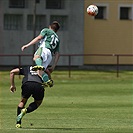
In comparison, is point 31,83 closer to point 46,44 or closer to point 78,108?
point 46,44

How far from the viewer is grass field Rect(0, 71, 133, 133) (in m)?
15.4

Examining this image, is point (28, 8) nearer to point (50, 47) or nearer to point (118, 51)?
point (118, 51)

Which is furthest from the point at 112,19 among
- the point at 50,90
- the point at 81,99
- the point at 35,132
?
the point at 35,132

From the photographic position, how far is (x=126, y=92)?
29047mm

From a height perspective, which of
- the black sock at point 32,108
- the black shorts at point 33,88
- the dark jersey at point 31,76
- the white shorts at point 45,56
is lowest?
the black sock at point 32,108

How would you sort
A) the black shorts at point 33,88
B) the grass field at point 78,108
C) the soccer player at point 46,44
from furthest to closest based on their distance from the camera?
1. the grass field at point 78,108
2. the soccer player at point 46,44
3. the black shorts at point 33,88

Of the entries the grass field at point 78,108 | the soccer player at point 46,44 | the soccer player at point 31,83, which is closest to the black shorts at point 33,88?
the soccer player at point 31,83

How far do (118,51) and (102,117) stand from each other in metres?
34.3

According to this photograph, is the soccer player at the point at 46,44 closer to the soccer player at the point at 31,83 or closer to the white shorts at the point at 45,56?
the white shorts at the point at 45,56

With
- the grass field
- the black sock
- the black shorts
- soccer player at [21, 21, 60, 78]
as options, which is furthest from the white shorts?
the grass field

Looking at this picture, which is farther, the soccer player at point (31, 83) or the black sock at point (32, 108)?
the black sock at point (32, 108)

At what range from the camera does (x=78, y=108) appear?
2109 centimetres

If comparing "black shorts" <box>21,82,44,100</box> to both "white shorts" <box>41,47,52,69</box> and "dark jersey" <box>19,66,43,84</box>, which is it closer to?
"dark jersey" <box>19,66,43,84</box>

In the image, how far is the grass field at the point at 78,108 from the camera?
605 inches
